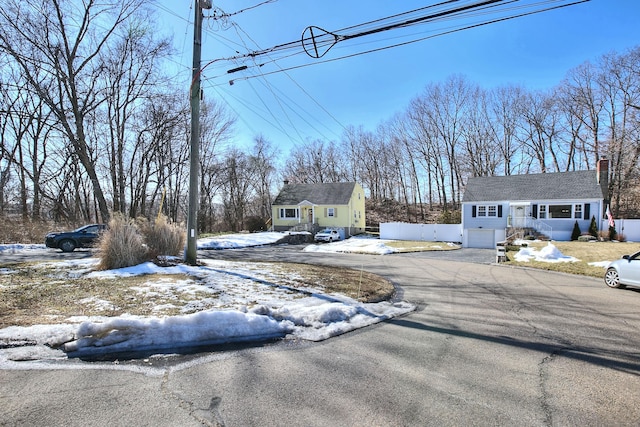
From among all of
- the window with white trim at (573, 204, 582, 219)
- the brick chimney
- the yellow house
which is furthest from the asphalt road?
the yellow house

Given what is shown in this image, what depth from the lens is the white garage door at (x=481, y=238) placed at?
28844 millimetres

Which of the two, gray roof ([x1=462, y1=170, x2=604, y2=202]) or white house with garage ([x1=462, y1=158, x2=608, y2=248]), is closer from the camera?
white house with garage ([x1=462, y1=158, x2=608, y2=248])

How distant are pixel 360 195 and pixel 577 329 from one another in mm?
37766

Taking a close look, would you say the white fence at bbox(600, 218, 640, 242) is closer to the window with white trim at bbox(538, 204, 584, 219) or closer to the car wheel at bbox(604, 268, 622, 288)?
the window with white trim at bbox(538, 204, 584, 219)

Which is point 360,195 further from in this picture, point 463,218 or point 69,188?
point 69,188

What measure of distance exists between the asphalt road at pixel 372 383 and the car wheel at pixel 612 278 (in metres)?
4.96

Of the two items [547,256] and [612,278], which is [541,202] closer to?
[547,256]

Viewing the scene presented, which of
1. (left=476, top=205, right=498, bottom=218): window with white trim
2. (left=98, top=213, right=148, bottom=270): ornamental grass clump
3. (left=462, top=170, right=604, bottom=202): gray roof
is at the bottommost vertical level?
(left=98, top=213, right=148, bottom=270): ornamental grass clump

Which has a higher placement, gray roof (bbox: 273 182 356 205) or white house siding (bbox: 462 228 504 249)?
gray roof (bbox: 273 182 356 205)

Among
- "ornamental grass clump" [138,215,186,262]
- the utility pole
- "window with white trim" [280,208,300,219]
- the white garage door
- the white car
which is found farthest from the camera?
"window with white trim" [280,208,300,219]

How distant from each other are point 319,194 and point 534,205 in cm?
2174

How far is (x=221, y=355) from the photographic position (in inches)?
159

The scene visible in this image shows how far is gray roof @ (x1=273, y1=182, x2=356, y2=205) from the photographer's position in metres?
39.0

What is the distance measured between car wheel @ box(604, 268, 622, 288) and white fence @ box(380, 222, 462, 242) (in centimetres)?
2102
